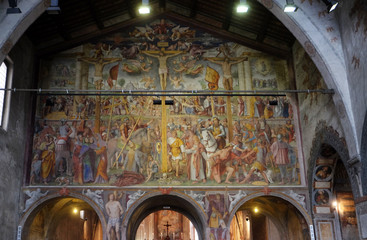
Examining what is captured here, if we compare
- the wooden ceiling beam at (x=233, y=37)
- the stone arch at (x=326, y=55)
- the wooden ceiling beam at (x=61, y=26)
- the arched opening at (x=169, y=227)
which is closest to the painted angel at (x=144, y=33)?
the wooden ceiling beam at (x=233, y=37)

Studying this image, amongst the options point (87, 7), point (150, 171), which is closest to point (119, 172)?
point (150, 171)

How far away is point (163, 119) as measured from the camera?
64.4 ft

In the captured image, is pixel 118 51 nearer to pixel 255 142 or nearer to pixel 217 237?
pixel 255 142

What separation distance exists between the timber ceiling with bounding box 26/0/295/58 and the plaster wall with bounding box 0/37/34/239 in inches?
53.1

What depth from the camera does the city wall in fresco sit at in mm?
18812

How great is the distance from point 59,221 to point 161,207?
18.1 feet

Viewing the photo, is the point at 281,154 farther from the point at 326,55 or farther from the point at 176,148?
the point at 326,55

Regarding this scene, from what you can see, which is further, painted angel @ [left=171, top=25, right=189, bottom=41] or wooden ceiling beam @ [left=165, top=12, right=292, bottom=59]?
painted angel @ [left=171, top=25, right=189, bottom=41]

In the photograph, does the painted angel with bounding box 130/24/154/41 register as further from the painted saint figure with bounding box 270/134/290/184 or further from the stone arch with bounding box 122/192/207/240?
the painted saint figure with bounding box 270/134/290/184

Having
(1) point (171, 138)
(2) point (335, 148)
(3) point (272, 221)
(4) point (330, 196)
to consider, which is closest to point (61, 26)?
(1) point (171, 138)

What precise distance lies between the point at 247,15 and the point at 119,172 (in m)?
9.35

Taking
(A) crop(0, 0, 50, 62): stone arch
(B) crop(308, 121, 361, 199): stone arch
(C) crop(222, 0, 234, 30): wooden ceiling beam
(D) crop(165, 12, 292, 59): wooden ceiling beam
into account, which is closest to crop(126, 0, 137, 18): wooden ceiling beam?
(D) crop(165, 12, 292, 59): wooden ceiling beam

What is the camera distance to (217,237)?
18062 millimetres

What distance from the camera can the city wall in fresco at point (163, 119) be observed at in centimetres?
1881
